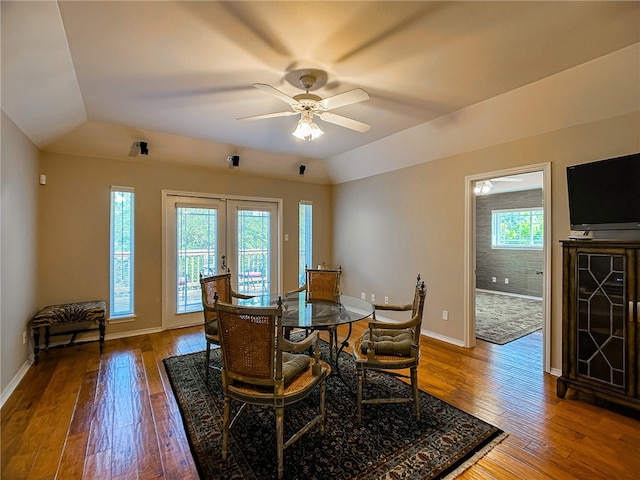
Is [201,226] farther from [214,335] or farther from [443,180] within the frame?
[443,180]

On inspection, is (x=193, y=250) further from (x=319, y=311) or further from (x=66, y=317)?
(x=319, y=311)

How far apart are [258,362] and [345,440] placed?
87cm

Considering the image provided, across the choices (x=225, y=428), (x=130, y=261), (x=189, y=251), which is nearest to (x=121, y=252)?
(x=130, y=261)

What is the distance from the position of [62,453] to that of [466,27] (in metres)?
3.79

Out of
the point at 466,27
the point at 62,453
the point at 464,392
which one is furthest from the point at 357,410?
the point at 466,27

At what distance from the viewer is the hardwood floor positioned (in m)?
1.83

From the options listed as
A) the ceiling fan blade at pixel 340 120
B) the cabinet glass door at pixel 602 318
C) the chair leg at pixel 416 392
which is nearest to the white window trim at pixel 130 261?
the ceiling fan blade at pixel 340 120

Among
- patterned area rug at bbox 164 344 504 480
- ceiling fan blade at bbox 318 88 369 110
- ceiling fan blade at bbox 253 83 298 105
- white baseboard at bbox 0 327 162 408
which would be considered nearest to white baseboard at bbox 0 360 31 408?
white baseboard at bbox 0 327 162 408

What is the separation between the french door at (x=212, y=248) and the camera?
15.0ft

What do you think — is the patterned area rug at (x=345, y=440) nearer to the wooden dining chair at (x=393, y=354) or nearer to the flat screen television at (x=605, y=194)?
the wooden dining chair at (x=393, y=354)

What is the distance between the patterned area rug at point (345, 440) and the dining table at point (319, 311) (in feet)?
1.86

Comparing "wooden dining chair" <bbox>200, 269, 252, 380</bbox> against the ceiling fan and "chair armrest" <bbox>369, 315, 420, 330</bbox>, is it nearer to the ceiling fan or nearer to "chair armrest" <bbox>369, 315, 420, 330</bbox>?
"chair armrest" <bbox>369, 315, 420, 330</bbox>

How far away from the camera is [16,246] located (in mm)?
2869

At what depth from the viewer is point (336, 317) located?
2.63 meters
